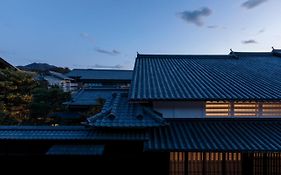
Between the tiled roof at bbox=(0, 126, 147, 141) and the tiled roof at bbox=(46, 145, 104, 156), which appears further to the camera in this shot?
the tiled roof at bbox=(0, 126, 147, 141)

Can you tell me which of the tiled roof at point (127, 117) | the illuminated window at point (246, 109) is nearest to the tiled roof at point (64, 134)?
the tiled roof at point (127, 117)

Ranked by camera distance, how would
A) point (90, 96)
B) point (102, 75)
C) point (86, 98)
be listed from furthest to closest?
point (102, 75) < point (90, 96) < point (86, 98)

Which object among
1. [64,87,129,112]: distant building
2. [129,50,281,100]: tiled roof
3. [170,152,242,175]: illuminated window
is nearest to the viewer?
[170,152,242,175]: illuminated window

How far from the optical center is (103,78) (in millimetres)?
48781

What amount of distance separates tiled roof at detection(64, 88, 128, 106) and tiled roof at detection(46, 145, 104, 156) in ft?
58.7

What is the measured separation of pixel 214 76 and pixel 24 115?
17.6 m

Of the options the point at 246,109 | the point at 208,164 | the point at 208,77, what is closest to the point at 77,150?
the point at 208,164

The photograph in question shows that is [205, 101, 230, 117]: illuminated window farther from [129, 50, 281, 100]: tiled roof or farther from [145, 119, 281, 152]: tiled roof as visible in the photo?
[129, 50, 281, 100]: tiled roof

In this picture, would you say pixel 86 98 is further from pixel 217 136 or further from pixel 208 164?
pixel 217 136

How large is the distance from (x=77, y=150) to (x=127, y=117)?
2.15 m

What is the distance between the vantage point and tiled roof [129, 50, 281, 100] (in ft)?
38.4

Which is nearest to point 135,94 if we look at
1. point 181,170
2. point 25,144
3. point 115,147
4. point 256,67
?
point 115,147

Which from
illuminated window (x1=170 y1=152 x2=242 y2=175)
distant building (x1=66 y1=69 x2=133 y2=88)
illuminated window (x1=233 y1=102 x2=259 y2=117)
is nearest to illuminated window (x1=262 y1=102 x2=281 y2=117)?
illuminated window (x1=233 y1=102 x2=259 y2=117)

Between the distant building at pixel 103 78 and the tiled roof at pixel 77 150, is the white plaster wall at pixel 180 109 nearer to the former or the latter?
the tiled roof at pixel 77 150
